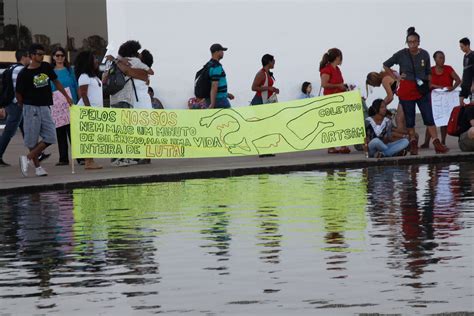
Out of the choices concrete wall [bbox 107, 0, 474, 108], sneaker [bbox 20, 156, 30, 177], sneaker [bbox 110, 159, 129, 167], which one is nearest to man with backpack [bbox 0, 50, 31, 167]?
sneaker [bbox 110, 159, 129, 167]

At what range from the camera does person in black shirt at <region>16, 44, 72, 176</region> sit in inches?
798

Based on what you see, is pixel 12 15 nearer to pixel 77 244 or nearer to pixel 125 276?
pixel 77 244

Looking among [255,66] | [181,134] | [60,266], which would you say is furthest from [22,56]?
[60,266]

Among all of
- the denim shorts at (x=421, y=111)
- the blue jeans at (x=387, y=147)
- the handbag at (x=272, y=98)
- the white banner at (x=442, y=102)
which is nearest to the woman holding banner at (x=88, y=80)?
the handbag at (x=272, y=98)

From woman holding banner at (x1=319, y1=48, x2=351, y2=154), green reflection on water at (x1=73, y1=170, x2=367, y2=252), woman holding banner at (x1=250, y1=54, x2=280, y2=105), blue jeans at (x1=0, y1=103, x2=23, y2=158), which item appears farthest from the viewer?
woman holding banner at (x1=250, y1=54, x2=280, y2=105)

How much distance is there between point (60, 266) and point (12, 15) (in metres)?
21.9

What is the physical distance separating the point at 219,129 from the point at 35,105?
328cm

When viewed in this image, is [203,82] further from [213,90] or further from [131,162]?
[131,162]

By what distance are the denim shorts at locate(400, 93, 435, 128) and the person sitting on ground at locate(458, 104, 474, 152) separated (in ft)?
1.49

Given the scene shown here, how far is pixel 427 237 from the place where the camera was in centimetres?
1234

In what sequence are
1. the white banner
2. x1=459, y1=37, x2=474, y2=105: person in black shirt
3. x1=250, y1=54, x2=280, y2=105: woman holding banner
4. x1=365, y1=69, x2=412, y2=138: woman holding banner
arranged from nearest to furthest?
x1=459, y1=37, x2=474, y2=105: person in black shirt, x1=365, y1=69, x2=412, y2=138: woman holding banner, x1=250, y1=54, x2=280, y2=105: woman holding banner, the white banner

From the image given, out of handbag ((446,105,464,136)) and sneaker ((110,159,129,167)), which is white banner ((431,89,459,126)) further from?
sneaker ((110,159,129,167))

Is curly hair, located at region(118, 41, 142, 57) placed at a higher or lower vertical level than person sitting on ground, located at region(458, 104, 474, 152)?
higher

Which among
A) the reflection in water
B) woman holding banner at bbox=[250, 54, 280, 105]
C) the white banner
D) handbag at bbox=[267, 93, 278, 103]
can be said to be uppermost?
woman holding banner at bbox=[250, 54, 280, 105]
